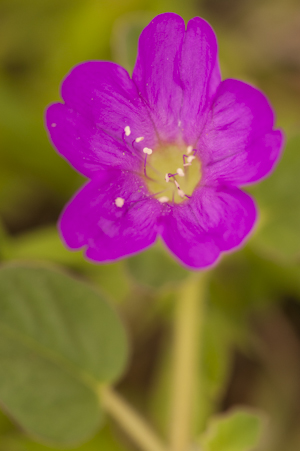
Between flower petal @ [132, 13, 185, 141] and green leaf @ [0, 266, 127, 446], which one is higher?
flower petal @ [132, 13, 185, 141]

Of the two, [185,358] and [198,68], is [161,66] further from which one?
[185,358]

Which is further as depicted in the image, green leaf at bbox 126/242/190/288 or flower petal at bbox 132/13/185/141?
green leaf at bbox 126/242/190/288

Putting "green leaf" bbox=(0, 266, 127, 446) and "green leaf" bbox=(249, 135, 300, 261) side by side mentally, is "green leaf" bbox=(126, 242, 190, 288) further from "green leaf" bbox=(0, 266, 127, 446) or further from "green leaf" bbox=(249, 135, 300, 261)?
"green leaf" bbox=(249, 135, 300, 261)

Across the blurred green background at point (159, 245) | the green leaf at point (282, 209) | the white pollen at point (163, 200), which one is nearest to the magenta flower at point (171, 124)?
the white pollen at point (163, 200)

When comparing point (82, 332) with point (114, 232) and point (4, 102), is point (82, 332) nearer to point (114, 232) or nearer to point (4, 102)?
point (114, 232)

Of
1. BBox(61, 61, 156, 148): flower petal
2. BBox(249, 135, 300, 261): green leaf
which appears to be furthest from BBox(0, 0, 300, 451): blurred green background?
BBox(61, 61, 156, 148): flower petal

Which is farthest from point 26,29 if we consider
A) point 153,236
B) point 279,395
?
point 279,395

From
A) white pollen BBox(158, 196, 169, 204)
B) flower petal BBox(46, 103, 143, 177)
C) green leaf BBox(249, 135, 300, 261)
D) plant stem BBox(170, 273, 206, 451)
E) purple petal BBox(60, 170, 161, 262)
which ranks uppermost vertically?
flower petal BBox(46, 103, 143, 177)
